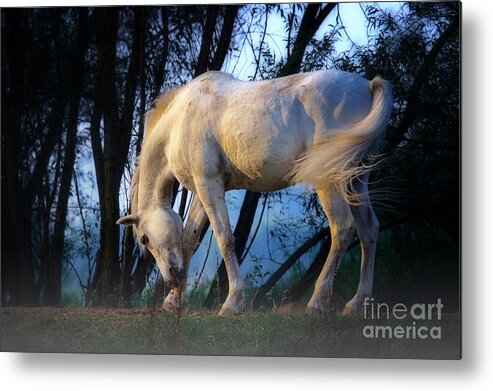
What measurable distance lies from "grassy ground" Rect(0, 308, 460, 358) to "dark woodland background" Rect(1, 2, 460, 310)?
13 centimetres

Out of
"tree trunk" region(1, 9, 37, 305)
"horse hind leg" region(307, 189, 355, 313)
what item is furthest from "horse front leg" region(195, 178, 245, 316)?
"tree trunk" region(1, 9, 37, 305)

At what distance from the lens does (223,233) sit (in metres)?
6.24

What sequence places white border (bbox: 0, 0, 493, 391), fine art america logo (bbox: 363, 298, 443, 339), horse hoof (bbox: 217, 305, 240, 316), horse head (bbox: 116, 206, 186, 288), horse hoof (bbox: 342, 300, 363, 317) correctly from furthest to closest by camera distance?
horse head (bbox: 116, 206, 186, 288), horse hoof (bbox: 217, 305, 240, 316), horse hoof (bbox: 342, 300, 363, 317), fine art america logo (bbox: 363, 298, 443, 339), white border (bbox: 0, 0, 493, 391)

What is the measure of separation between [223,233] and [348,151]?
871mm

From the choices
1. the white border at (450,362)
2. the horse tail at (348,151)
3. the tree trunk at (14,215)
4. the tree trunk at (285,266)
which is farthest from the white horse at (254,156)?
the tree trunk at (14,215)

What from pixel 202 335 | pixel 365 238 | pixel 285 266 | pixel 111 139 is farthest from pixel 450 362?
pixel 111 139

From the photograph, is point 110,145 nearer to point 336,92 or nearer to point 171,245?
point 171,245

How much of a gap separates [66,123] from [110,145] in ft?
0.97

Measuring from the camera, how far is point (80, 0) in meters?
6.40

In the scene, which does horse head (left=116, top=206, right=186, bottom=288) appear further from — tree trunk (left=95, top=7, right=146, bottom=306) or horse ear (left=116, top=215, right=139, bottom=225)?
tree trunk (left=95, top=7, right=146, bottom=306)

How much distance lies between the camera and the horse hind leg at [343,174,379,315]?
610cm

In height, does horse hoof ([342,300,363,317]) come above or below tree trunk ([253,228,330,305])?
below

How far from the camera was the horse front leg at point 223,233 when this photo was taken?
6.23 m

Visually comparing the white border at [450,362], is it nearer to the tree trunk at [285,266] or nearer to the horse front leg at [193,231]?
the tree trunk at [285,266]
